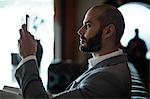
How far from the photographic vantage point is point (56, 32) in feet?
8.27

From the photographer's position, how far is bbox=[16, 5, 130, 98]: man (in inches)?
37.8

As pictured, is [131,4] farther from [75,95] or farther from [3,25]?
[75,95]

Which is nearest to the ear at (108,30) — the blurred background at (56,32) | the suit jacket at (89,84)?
the suit jacket at (89,84)

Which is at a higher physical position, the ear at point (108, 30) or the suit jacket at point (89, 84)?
the ear at point (108, 30)

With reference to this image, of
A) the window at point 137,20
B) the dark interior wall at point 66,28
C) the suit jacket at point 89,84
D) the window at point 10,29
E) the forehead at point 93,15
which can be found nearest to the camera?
the suit jacket at point 89,84

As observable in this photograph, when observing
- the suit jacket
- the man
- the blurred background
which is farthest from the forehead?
the blurred background

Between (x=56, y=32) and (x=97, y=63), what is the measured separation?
1.47 m

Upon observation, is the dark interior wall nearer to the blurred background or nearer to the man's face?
the blurred background

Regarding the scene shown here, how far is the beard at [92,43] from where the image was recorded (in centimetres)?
105

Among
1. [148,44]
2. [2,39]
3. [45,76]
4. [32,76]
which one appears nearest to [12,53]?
[2,39]

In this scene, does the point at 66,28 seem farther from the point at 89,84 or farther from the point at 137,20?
the point at 89,84

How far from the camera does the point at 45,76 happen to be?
1909mm

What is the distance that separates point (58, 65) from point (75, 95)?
96cm

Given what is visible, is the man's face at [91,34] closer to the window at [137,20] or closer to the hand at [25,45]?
the hand at [25,45]
